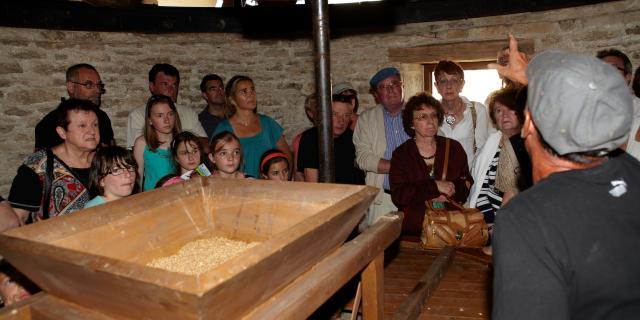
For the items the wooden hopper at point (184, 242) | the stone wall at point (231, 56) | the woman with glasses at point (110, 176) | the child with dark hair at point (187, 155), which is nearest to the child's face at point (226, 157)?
the child with dark hair at point (187, 155)

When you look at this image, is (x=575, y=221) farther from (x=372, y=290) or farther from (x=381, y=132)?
(x=381, y=132)

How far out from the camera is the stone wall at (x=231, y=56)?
4.88 metres

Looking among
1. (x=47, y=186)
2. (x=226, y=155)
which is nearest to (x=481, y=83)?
(x=226, y=155)

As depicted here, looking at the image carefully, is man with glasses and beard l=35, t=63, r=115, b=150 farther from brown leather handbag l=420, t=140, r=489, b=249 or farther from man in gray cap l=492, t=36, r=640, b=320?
man in gray cap l=492, t=36, r=640, b=320

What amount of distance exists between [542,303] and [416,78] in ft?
17.6

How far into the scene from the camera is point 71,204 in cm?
280

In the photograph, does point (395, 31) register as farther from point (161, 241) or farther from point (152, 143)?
point (161, 241)

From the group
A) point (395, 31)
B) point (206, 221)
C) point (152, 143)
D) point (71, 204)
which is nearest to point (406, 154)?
point (206, 221)

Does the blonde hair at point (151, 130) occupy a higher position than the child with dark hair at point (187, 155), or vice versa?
the blonde hair at point (151, 130)

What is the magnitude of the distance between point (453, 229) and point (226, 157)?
5.84 ft

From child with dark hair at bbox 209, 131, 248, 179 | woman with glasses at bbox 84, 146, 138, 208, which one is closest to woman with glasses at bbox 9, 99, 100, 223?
woman with glasses at bbox 84, 146, 138, 208

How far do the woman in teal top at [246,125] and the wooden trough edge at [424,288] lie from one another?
2007mm

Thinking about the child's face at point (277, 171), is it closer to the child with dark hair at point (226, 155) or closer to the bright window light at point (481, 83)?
the child with dark hair at point (226, 155)

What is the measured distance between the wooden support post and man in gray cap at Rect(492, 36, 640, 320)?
93 cm
